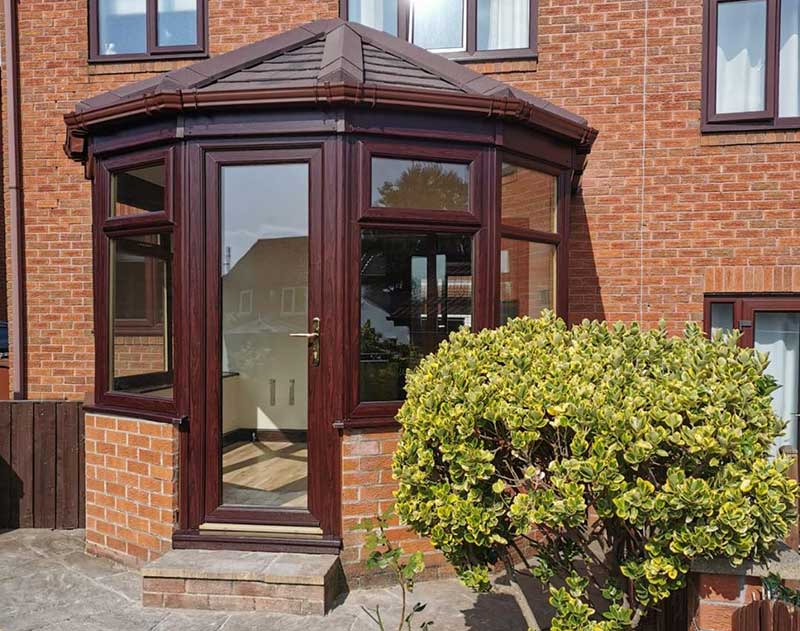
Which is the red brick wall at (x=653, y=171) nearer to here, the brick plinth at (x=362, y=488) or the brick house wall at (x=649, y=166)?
the brick house wall at (x=649, y=166)

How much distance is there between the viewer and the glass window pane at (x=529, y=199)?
13.7ft

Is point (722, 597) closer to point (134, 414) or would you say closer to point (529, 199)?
point (529, 199)

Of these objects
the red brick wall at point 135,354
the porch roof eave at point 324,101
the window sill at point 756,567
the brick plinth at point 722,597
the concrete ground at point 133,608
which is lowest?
the concrete ground at point 133,608

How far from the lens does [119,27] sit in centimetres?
596

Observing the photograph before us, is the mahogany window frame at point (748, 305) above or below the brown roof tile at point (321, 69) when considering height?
below

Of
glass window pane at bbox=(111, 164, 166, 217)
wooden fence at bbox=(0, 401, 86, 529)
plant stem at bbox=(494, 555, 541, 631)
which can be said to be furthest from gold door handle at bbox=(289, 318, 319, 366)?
wooden fence at bbox=(0, 401, 86, 529)

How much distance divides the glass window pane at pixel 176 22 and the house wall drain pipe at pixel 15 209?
1.51 m

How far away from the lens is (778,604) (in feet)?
6.66

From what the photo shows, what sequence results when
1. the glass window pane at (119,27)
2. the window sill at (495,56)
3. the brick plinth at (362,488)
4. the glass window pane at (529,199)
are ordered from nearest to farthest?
the brick plinth at (362,488)
the glass window pane at (529,199)
the window sill at (495,56)
the glass window pane at (119,27)

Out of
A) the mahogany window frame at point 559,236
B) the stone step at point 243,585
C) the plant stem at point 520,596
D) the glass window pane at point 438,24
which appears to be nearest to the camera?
the plant stem at point 520,596

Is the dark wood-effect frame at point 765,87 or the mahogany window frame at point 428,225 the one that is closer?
the mahogany window frame at point 428,225

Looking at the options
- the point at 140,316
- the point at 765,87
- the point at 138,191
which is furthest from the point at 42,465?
the point at 765,87

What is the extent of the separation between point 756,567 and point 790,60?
16.8 ft

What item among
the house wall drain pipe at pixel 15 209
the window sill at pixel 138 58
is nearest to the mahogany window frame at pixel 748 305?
the window sill at pixel 138 58
